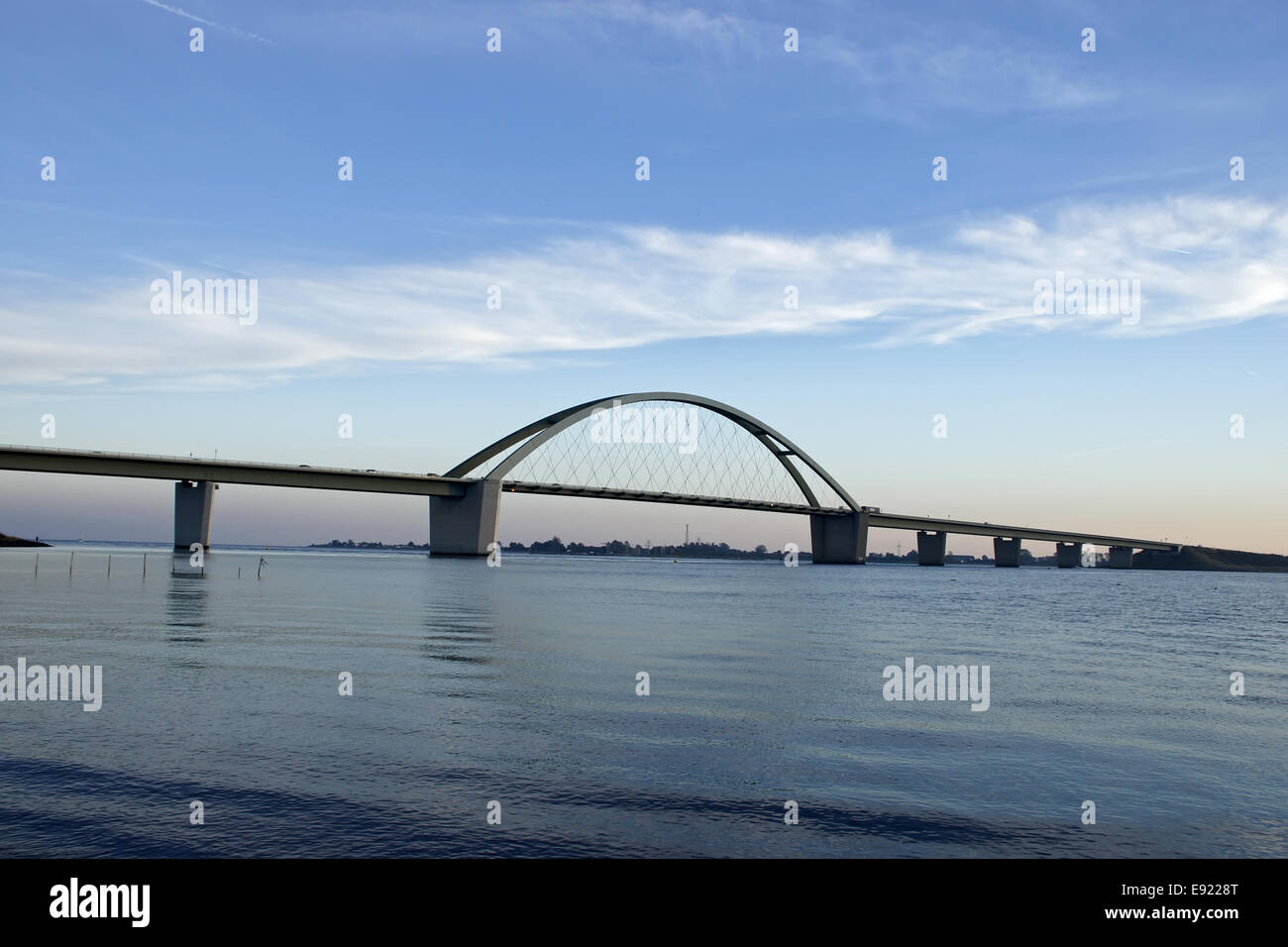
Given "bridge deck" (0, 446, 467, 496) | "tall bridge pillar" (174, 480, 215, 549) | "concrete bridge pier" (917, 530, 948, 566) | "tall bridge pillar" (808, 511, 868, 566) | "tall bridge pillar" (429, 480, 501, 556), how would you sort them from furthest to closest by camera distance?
"concrete bridge pier" (917, 530, 948, 566)
"tall bridge pillar" (808, 511, 868, 566)
"tall bridge pillar" (429, 480, 501, 556)
"tall bridge pillar" (174, 480, 215, 549)
"bridge deck" (0, 446, 467, 496)

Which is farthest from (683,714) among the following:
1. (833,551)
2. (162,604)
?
(833,551)

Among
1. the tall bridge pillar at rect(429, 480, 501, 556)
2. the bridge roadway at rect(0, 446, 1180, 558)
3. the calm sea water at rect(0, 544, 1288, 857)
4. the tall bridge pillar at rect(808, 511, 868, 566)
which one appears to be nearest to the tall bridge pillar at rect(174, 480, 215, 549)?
the bridge roadway at rect(0, 446, 1180, 558)

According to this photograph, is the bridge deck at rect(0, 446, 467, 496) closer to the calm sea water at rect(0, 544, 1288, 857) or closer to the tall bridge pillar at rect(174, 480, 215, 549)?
the tall bridge pillar at rect(174, 480, 215, 549)

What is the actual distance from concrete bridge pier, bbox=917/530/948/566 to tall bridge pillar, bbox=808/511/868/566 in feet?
82.6

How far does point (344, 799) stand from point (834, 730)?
866 cm

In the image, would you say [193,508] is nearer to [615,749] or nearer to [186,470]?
[186,470]

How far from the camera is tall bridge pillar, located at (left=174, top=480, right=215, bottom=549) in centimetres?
11462

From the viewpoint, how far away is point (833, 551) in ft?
564

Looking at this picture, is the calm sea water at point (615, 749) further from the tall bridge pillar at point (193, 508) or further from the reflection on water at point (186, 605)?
the tall bridge pillar at point (193, 508)

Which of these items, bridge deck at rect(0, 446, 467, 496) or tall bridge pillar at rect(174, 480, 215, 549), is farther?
tall bridge pillar at rect(174, 480, 215, 549)

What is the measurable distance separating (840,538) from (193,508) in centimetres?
10624

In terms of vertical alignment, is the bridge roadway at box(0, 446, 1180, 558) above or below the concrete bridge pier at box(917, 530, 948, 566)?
above
